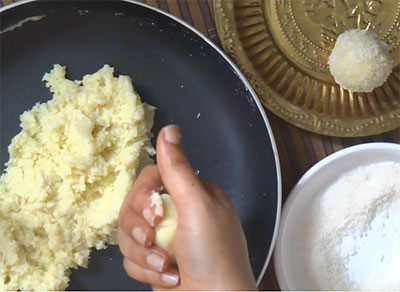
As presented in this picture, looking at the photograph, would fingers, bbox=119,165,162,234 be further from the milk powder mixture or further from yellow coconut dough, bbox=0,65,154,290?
the milk powder mixture

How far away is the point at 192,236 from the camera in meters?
0.70

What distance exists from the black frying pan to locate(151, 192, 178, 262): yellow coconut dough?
183mm

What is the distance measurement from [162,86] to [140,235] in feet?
0.88

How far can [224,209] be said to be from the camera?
0.73 meters

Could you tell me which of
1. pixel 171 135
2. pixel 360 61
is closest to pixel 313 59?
pixel 360 61

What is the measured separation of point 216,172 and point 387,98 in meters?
0.31

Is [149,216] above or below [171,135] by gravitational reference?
below

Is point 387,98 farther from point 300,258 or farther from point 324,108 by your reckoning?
point 300,258

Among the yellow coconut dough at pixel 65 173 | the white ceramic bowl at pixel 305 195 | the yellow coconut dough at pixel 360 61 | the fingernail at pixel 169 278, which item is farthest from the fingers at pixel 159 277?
the yellow coconut dough at pixel 360 61

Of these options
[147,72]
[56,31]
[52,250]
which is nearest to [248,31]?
[147,72]

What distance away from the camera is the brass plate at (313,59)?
3.03ft

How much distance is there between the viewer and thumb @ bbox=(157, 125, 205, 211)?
0.70 metres

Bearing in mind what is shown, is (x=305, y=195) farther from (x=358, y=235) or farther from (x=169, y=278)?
(x=169, y=278)

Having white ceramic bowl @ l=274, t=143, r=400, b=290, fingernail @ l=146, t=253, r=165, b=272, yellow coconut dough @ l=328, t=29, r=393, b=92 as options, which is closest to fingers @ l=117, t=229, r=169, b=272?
fingernail @ l=146, t=253, r=165, b=272
